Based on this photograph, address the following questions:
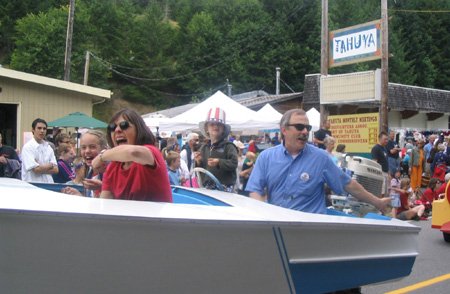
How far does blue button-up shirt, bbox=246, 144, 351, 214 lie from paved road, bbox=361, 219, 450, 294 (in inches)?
85.4

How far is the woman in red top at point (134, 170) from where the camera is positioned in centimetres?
294

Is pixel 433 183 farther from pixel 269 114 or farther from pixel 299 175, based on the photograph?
pixel 299 175

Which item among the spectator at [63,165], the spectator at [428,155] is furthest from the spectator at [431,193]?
the spectator at [63,165]

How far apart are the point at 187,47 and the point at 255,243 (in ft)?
190

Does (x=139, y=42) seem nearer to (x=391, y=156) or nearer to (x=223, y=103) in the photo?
(x=223, y=103)

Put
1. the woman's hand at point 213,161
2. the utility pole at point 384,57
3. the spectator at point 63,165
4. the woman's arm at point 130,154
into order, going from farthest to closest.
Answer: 1. the utility pole at point 384,57
2. the spectator at point 63,165
3. the woman's hand at point 213,161
4. the woman's arm at point 130,154

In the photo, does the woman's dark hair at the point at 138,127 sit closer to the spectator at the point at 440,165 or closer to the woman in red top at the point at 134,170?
the woman in red top at the point at 134,170

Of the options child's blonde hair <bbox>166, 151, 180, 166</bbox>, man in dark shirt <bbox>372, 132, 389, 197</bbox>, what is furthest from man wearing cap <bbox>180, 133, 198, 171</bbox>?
man in dark shirt <bbox>372, 132, 389, 197</bbox>

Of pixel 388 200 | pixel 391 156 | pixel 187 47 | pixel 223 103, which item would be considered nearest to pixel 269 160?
pixel 388 200

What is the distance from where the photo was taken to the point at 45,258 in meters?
2.24

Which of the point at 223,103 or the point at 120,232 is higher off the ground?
the point at 223,103

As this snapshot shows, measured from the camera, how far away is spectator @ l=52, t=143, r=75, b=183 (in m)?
7.01

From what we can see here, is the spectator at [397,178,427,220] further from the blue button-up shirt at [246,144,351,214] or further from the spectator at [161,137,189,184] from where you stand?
the blue button-up shirt at [246,144,351,214]

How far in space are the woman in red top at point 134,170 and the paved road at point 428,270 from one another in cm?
331
